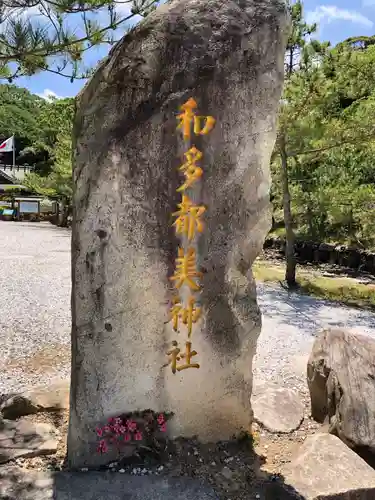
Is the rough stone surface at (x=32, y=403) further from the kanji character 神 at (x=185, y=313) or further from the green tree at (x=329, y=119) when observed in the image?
the green tree at (x=329, y=119)

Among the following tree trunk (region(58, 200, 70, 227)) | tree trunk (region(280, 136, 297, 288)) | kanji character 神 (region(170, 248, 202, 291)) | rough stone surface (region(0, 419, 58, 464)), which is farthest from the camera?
tree trunk (region(58, 200, 70, 227))

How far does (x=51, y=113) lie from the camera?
25.6 metres

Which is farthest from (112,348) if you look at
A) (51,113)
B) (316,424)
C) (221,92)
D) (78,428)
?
(51,113)

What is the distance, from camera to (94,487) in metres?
2.78

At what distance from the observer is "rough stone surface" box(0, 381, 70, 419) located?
3.81 metres

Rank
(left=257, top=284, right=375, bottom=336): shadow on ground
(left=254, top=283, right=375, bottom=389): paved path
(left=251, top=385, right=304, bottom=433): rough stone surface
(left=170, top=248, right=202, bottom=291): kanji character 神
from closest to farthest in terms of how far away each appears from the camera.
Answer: (left=170, top=248, right=202, bottom=291): kanji character 神, (left=251, top=385, right=304, bottom=433): rough stone surface, (left=254, top=283, right=375, bottom=389): paved path, (left=257, top=284, right=375, bottom=336): shadow on ground

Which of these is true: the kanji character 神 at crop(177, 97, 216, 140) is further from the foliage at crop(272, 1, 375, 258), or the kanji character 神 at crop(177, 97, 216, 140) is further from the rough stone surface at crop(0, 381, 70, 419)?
the foliage at crop(272, 1, 375, 258)

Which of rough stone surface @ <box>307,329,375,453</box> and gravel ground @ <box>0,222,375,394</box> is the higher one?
rough stone surface @ <box>307,329,375,453</box>

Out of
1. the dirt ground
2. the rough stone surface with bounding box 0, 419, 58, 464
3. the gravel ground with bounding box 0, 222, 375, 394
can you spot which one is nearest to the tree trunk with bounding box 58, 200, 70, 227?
the gravel ground with bounding box 0, 222, 375, 394

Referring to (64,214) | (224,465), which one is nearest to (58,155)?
(64,214)

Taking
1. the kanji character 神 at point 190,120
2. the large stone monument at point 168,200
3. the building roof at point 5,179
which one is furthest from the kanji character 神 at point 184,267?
the building roof at point 5,179

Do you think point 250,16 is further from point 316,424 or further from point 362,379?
point 316,424

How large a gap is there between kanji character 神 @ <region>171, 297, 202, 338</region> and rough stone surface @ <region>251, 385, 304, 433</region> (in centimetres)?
132

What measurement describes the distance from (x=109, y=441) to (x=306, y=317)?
18.4 ft
